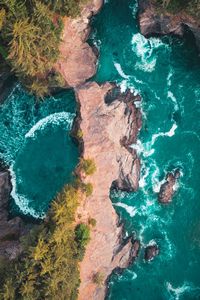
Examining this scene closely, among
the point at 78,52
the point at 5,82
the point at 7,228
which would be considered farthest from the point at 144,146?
the point at 7,228

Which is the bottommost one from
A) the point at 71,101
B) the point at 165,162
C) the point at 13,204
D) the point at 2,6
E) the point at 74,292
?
the point at 74,292

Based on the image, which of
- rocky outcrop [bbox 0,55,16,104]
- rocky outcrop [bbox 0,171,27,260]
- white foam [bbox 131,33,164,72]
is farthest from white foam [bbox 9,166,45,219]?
white foam [bbox 131,33,164,72]

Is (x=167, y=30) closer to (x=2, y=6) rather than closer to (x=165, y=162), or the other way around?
(x=165, y=162)

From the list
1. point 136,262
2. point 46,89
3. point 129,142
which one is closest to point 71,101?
point 46,89

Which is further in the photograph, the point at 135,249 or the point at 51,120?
the point at 51,120

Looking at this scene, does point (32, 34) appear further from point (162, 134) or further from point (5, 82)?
point (162, 134)

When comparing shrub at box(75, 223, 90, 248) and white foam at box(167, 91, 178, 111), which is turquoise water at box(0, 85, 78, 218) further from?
white foam at box(167, 91, 178, 111)
